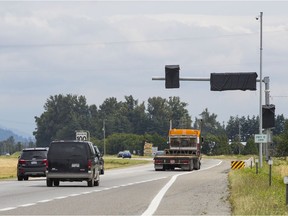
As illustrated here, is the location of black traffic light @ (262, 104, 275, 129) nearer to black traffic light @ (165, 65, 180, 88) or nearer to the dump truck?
the dump truck

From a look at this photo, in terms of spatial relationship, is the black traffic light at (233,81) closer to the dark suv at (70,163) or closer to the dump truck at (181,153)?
the dark suv at (70,163)

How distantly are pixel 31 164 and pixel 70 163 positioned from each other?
9.28 metres

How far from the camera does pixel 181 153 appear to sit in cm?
6544

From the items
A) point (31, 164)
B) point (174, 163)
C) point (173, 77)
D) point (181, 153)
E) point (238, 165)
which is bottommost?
point (238, 165)

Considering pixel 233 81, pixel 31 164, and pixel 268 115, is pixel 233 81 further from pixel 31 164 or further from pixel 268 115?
pixel 31 164

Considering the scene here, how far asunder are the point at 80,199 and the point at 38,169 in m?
19.1

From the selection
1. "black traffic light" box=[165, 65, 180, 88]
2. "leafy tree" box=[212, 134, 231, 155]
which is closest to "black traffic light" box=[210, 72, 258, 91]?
"black traffic light" box=[165, 65, 180, 88]

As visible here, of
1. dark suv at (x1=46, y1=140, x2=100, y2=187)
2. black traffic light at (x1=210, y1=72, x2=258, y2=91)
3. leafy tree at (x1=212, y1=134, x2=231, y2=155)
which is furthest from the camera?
leafy tree at (x1=212, y1=134, x2=231, y2=155)

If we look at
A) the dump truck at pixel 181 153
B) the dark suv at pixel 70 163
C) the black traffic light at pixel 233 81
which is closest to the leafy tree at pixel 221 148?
the dump truck at pixel 181 153

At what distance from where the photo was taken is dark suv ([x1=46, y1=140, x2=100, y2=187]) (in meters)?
34.2

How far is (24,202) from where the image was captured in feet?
75.9

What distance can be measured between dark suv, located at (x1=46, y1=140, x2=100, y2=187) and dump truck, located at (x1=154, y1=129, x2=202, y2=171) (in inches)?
1111

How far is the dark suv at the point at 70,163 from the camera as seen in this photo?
34188 millimetres

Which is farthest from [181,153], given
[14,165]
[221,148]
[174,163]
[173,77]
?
[221,148]
